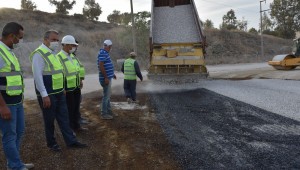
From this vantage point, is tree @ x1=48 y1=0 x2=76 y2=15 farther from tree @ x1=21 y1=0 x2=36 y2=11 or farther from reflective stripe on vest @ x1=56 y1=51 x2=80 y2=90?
reflective stripe on vest @ x1=56 y1=51 x2=80 y2=90

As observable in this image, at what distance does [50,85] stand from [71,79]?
0.93 m

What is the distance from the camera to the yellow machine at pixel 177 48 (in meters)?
13.3

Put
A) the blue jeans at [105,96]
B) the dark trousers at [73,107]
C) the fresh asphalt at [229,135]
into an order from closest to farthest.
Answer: the fresh asphalt at [229,135] < the dark trousers at [73,107] < the blue jeans at [105,96]

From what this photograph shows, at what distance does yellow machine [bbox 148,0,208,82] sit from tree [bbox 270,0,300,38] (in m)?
56.4

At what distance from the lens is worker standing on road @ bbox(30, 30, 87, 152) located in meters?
4.58

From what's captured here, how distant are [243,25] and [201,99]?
67668 millimetres

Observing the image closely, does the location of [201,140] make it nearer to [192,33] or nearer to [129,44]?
[192,33]

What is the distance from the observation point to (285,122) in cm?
627

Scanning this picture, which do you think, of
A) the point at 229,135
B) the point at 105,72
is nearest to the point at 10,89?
the point at 105,72

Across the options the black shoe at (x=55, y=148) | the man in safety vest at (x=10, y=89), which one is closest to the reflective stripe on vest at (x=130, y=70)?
the black shoe at (x=55, y=148)

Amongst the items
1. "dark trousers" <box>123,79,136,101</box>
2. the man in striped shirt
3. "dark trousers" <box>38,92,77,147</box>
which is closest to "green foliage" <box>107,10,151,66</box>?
"dark trousers" <box>123,79,136,101</box>

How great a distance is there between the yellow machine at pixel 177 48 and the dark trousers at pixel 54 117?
8477 mm

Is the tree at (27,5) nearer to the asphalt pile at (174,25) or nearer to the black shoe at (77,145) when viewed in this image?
the asphalt pile at (174,25)

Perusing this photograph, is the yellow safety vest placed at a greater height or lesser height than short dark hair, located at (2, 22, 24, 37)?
lesser
